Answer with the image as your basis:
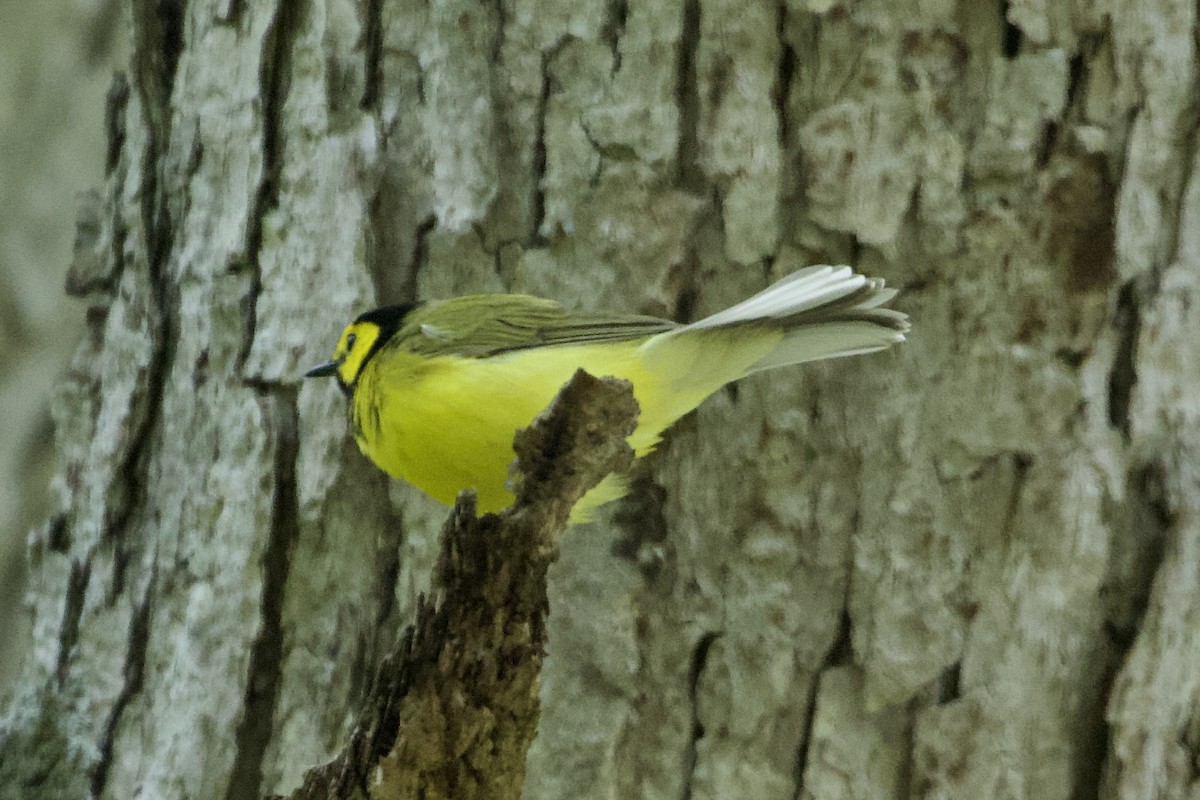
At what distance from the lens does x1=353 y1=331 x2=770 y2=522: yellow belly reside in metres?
1.39

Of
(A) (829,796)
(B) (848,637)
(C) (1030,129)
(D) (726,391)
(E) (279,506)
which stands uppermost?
(C) (1030,129)

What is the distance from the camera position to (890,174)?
1.50 m

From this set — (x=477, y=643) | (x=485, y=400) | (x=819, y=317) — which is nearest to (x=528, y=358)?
(x=485, y=400)

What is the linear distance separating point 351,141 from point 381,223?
0.41ft

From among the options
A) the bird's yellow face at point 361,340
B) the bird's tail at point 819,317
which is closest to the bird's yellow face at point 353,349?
the bird's yellow face at point 361,340

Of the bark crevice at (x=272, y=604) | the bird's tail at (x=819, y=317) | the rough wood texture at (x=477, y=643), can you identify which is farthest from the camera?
the bark crevice at (x=272, y=604)

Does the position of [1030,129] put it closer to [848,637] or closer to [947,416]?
[947,416]

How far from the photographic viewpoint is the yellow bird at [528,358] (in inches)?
54.3

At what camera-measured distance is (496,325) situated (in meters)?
1.48

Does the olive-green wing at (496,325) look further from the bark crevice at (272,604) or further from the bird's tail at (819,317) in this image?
the bark crevice at (272,604)

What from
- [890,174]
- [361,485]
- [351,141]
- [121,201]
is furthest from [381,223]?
[890,174]

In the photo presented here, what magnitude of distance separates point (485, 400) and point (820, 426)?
0.45m

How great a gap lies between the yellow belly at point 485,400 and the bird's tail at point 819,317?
0.14ft

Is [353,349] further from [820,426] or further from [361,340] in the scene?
[820,426]
